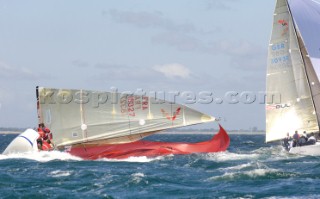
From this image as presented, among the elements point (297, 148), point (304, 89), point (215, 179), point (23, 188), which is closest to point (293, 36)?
point (304, 89)

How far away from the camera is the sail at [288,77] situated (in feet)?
143

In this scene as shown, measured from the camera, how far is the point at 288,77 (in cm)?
4419

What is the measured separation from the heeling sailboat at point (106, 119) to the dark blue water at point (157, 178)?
1939mm

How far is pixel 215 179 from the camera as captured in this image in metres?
26.8

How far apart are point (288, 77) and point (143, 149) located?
11531mm

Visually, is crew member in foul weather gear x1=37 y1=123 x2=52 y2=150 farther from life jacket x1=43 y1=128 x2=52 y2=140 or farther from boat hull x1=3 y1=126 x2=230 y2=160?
boat hull x1=3 y1=126 x2=230 y2=160

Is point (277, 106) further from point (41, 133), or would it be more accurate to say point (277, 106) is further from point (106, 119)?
point (41, 133)

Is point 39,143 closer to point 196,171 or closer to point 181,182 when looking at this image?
point 196,171

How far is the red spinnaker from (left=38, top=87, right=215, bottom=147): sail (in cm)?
40

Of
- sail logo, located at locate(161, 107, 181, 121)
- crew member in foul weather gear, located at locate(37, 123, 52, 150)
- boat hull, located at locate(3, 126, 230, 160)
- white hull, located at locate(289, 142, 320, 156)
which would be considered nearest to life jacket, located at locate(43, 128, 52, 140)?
crew member in foul weather gear, located at locate(37, 123, 52, 150)

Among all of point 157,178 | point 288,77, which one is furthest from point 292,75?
point 157,178

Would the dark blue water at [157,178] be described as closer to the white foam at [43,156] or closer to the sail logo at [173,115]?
the white foam at [43,156]

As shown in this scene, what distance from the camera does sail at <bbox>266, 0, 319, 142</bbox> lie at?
43625mm

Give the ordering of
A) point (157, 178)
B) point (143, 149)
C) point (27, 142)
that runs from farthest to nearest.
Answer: point (143, 149) < point (27, 142) < point (157, 178)
